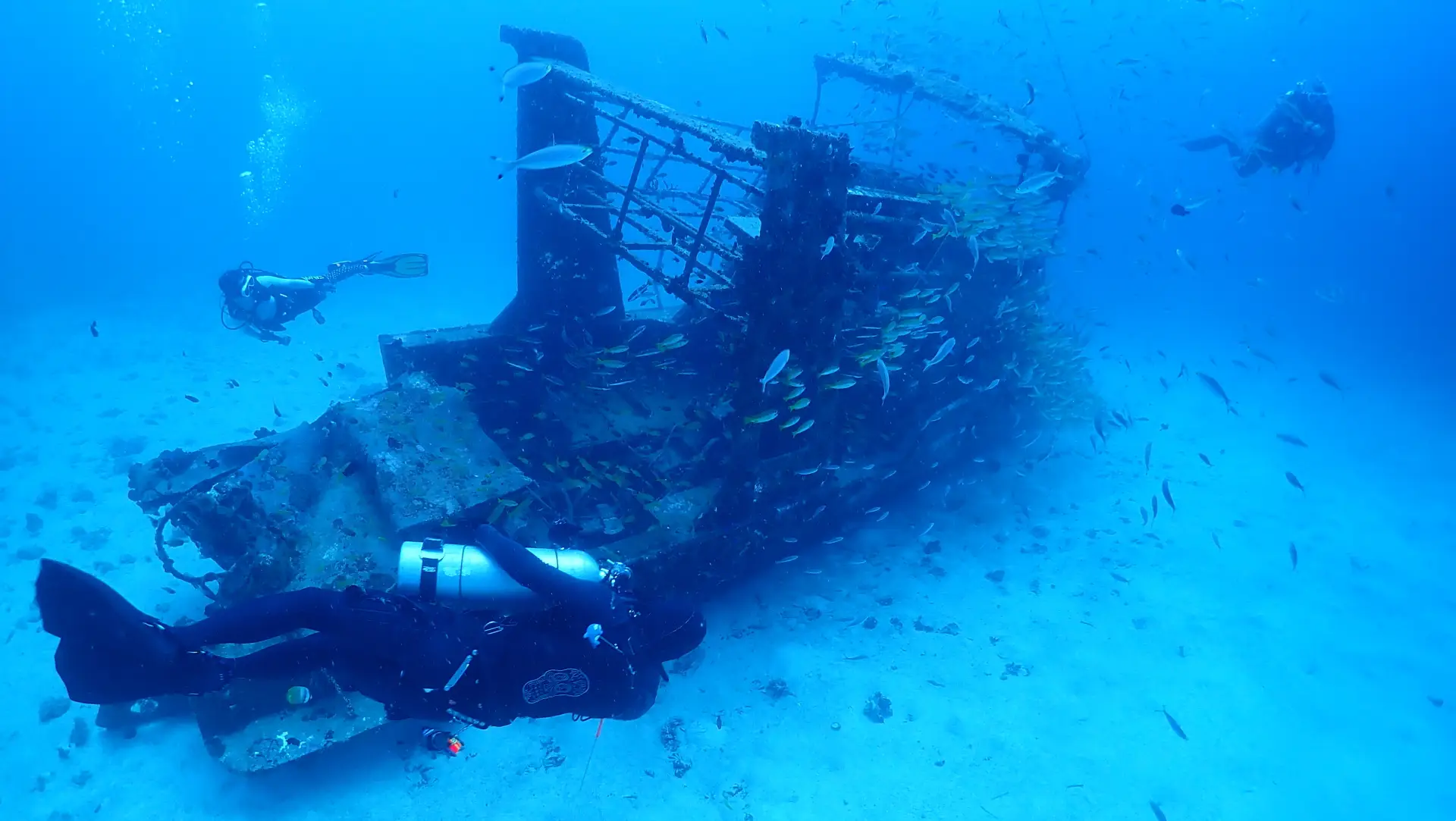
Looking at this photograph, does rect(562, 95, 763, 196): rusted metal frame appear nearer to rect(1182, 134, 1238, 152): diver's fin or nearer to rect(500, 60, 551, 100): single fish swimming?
rect(500, 60, 551, 100): single fish swimming

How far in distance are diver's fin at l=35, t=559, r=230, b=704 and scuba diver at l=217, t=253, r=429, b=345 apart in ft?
25.4

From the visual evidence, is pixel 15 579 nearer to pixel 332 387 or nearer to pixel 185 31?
pixel 332 387

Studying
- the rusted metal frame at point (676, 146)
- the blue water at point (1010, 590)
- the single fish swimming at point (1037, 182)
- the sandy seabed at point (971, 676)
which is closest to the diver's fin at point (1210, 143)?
the blue water at point (1010, 590)

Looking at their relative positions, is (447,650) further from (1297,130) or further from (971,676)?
(1297,130)

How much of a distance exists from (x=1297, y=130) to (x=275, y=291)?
17681mm

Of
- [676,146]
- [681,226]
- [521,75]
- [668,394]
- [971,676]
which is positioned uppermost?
[521,75]

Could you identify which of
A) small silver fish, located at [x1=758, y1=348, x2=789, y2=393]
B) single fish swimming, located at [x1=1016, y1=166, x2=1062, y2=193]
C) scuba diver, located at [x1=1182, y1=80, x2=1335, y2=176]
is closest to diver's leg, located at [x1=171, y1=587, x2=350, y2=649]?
small silver fish, located at [x1=758, y1=348, x2=789, y2=393]

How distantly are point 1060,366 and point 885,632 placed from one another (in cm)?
740

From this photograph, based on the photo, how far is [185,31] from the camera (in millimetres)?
103000

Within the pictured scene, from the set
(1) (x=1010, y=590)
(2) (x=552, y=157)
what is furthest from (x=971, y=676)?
(2) (x=552, y=157)

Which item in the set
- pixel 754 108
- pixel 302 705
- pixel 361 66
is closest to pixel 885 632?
pixel 302 705

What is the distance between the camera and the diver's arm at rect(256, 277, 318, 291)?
10.9 metres

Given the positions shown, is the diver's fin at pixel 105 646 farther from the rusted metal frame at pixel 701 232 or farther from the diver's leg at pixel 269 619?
the rusted metal frame at pixel 701 232

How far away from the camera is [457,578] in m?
4.30
